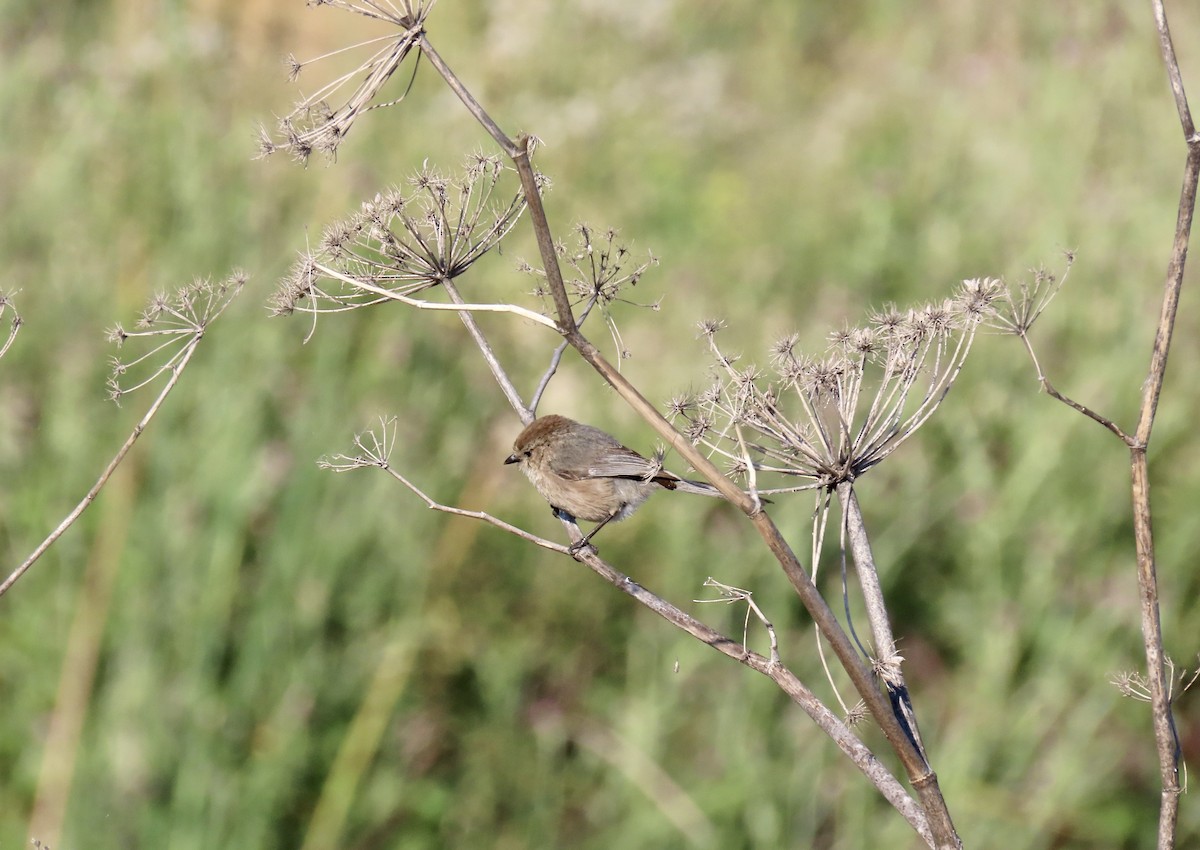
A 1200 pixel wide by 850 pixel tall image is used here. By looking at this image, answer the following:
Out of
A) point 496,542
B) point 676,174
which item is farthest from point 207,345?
point 676,174

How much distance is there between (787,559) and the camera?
1.14 meters

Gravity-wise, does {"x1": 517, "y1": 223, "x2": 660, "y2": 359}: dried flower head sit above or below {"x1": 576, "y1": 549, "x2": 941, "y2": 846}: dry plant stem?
above

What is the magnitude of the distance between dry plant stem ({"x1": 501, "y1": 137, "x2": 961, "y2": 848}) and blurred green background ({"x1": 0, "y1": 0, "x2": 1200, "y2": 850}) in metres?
1.76

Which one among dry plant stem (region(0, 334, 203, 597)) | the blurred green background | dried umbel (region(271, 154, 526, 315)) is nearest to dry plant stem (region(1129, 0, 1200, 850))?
dried umbel (region(271, 154, 526, 315))

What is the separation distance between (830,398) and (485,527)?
13.1 feet

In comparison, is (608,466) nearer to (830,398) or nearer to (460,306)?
(830,398)

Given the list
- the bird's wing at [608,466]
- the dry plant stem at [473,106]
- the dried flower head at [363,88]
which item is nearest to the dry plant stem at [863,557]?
the dry plant stem at [473,106]

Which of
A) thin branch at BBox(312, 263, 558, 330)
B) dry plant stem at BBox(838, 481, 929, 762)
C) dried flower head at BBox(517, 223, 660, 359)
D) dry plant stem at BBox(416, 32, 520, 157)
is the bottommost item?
dry plant stem at BBox(838, 481, 929, 762)

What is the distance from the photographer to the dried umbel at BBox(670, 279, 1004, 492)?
147 cm

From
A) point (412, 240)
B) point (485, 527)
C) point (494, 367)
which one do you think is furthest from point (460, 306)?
point (485, 527)

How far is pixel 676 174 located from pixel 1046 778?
559 centimetres

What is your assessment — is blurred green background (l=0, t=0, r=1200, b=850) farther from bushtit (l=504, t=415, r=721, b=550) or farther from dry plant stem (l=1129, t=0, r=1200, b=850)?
dry plant stem (l=1129, t=0, r=1200, b=850)

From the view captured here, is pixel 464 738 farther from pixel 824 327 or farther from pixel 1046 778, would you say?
pixel 824 327

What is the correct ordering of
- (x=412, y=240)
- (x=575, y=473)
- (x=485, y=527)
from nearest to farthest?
(x=412, y=240), (x=575, y=473), (x=485, y=527)
